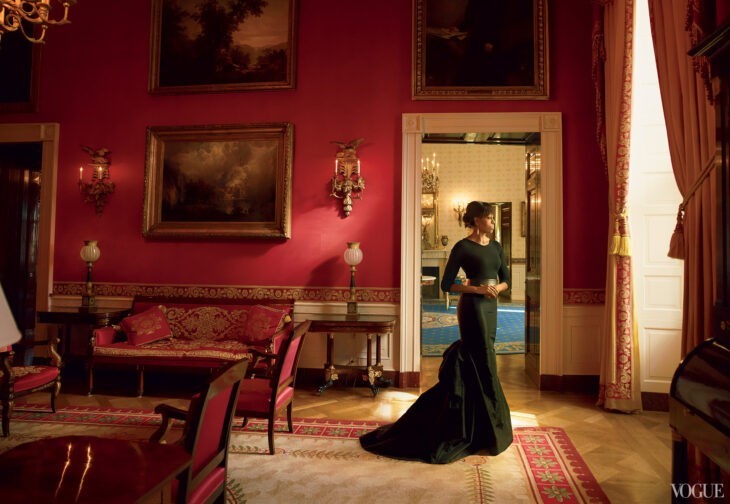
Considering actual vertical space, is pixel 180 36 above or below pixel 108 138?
above

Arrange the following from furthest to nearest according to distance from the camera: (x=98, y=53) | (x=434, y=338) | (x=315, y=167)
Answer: (x=434, y=338) < (x=98, y=53) < (x=315, y=167)

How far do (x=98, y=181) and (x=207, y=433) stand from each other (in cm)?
448

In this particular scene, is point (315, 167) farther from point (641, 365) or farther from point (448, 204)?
point (448, 204)

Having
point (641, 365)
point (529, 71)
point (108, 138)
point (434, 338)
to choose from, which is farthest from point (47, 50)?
point (641, 365)

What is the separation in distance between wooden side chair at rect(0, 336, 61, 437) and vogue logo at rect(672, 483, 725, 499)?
3953 mm

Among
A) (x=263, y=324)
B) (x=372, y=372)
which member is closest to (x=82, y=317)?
(x=263, y=324)

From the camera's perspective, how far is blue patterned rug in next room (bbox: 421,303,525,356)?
6.92m

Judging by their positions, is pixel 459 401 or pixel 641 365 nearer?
pixel 459 401

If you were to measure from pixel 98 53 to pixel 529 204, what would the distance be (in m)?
5.22

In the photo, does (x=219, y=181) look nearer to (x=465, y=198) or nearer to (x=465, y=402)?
(x=465, y=402)

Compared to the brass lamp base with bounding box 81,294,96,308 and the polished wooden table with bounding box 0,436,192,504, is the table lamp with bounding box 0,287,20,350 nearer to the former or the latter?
the polished wooden table with bounding box 0,436,192,504

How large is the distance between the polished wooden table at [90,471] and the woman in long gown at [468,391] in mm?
1824

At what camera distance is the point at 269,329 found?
4.60m

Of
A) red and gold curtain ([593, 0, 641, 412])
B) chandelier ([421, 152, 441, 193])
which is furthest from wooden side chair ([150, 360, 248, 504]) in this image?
chandelier ([421, 152, 441, 193])
